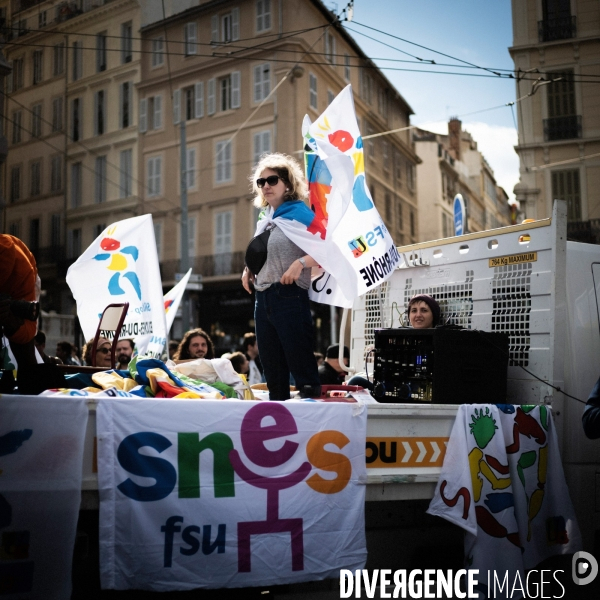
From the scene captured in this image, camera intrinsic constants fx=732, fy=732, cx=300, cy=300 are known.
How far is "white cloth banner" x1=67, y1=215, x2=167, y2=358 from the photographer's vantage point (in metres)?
7.36

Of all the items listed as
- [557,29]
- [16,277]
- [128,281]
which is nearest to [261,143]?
[557,29]

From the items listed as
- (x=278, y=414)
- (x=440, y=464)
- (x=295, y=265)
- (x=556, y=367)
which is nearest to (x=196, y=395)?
(x=278, y=414)

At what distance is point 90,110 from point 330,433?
32.2m

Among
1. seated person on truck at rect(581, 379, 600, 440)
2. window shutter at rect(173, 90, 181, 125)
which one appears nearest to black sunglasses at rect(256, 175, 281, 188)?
seated person on truck at rect(581, 379, 600, 440)

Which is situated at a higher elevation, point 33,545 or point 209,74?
Result: point 209,74

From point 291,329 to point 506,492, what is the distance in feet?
4.81

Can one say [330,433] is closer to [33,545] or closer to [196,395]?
[196,395]

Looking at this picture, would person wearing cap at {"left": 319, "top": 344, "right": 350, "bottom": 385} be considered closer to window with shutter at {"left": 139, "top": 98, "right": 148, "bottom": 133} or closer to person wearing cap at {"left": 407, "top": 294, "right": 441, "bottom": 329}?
person wearing cap at {"left": 407, "top": 294, "right": 441, "bottom": 329}

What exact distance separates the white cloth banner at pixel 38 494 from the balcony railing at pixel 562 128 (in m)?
22.5

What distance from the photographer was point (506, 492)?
13.0 feet

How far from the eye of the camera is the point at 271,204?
4.46 m

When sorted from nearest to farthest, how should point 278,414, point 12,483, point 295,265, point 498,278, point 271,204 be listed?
point 12,483, point 278,414, point 295,265, point 271,204, point 498,278

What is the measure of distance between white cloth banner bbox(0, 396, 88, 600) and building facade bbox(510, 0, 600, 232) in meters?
19.2

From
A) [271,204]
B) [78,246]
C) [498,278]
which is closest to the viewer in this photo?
[271,204]
